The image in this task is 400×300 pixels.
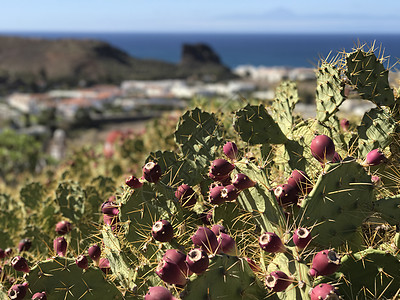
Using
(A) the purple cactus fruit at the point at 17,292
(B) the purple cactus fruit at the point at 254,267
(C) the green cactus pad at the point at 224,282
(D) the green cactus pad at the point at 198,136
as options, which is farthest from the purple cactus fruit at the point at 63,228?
(C) the green cactus pad at the point at 224,282

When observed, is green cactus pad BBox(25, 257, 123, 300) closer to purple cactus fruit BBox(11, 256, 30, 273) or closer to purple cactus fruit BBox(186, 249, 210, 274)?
purple cactus fruit BBox(11, 256, 30, 273)

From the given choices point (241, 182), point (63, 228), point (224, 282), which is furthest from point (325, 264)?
point (63, 228)

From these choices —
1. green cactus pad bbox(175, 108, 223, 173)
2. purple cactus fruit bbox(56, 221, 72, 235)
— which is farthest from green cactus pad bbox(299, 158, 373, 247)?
purple cactus fruit bbox(56, 221, 72, 235)

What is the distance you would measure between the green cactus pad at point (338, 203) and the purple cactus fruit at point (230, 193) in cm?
28

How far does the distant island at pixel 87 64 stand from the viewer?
107031 millimetres

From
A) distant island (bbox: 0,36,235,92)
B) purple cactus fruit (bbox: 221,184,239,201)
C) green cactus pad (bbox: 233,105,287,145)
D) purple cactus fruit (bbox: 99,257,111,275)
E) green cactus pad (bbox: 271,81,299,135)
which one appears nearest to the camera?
purple cactus fruit (bbox: 221,184,239,201)

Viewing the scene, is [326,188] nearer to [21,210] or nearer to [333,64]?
[333,64]

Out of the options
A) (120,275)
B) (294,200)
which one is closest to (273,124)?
(294,200)

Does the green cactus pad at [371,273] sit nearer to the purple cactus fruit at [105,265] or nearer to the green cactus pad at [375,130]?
the green cactus pad at [375,130]

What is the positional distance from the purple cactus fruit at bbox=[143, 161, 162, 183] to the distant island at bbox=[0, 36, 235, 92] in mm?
102314

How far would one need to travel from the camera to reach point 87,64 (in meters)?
113

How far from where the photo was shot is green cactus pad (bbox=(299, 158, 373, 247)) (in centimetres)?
178

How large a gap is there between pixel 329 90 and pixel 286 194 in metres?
0.87

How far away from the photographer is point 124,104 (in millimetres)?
75500
